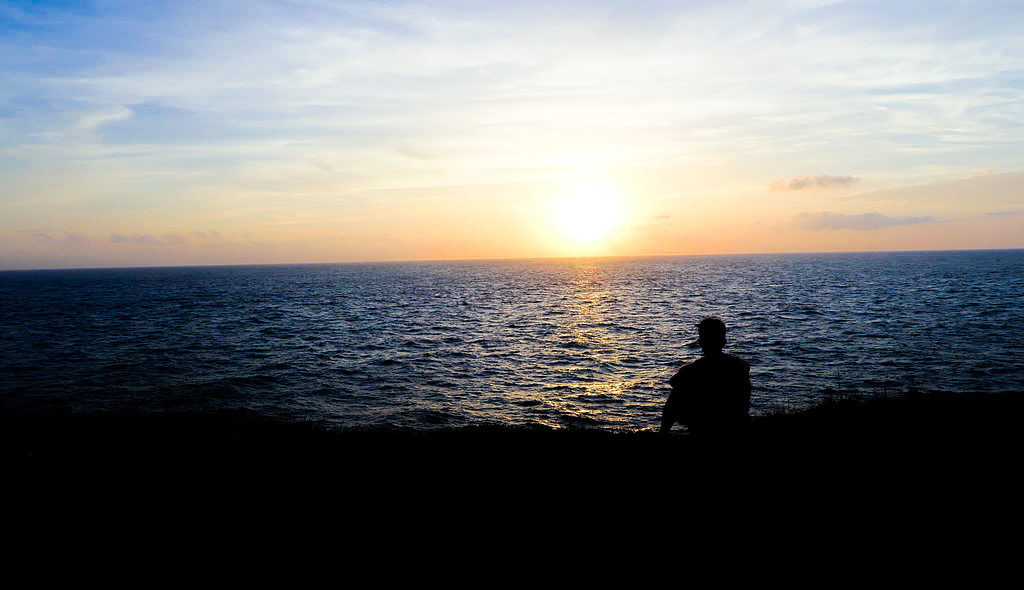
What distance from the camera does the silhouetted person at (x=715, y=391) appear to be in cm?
646

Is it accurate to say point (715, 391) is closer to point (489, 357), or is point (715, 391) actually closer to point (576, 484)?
point (576, 484)

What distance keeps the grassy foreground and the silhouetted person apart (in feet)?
0.97

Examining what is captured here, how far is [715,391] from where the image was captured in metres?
6.49

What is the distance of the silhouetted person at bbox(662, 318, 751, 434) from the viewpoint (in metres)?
6.46

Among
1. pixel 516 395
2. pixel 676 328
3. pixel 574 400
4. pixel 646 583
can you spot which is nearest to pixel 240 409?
pixel 516 395

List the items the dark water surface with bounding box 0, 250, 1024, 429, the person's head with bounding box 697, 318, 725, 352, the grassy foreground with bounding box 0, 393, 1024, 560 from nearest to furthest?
the person's head with bounding box 697, 318, 725, 352 < the grassy foreground with bounding box 0, 393, 1024, 560 < the dark water surface with bounding box 0, 250, 1024, 429

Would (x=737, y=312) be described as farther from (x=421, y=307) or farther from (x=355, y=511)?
(x=355, y=511)

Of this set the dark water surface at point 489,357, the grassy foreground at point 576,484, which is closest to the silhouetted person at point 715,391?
the grassy foreground at point 576,484

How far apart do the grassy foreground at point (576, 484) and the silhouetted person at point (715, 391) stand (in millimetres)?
297

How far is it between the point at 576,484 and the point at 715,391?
319 centimetres

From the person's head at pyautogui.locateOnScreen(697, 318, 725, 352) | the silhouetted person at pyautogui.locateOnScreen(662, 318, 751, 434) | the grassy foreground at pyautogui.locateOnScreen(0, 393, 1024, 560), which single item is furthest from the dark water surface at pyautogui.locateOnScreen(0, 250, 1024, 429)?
the person's head at pyautogui.locateOnScreen(697, 318, 725, 352)

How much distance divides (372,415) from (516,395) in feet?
21.5

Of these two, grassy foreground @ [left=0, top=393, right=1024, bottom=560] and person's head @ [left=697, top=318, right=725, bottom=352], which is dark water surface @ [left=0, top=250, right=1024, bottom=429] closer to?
grassy foreground @ [left=0, top=393, right=1024, bottom=560]

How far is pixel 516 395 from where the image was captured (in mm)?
23734
